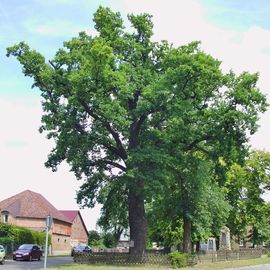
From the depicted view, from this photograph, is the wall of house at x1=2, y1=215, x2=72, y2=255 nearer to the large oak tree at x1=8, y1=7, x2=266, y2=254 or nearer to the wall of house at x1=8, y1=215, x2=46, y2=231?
the wall of house at x1=8, y1=215, x2=46, y2=231

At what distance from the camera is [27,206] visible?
75500 mm

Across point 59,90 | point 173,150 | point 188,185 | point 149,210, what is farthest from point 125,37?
point 149,210

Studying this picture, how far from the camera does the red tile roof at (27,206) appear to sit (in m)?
73.2

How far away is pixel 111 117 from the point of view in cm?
3028

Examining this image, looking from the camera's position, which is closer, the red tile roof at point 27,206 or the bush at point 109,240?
the red tile roof at point 27,206

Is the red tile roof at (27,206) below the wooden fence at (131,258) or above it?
above

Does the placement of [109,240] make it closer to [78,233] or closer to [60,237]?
[60,237]

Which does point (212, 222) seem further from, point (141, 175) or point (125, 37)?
point (125, 37)

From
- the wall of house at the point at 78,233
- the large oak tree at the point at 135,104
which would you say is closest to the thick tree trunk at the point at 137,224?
the large oak tree at the point at 135,104

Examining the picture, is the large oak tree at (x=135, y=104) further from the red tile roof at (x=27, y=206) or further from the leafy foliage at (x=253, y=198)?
the red tile roof at (x=27, y=206)

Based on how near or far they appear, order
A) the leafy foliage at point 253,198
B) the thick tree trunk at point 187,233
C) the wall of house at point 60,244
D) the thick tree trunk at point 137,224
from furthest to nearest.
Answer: the wall of house at point 60,244 < the leafy foliage at point 253,198 < the thick tree trunk at point 187,233 < the thick tree trunk at point 137,224

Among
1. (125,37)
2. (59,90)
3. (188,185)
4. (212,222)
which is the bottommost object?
(212,222)

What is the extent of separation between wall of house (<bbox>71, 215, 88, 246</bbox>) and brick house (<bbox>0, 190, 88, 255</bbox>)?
210cm

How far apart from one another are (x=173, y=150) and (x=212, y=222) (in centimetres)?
Result: 1251
